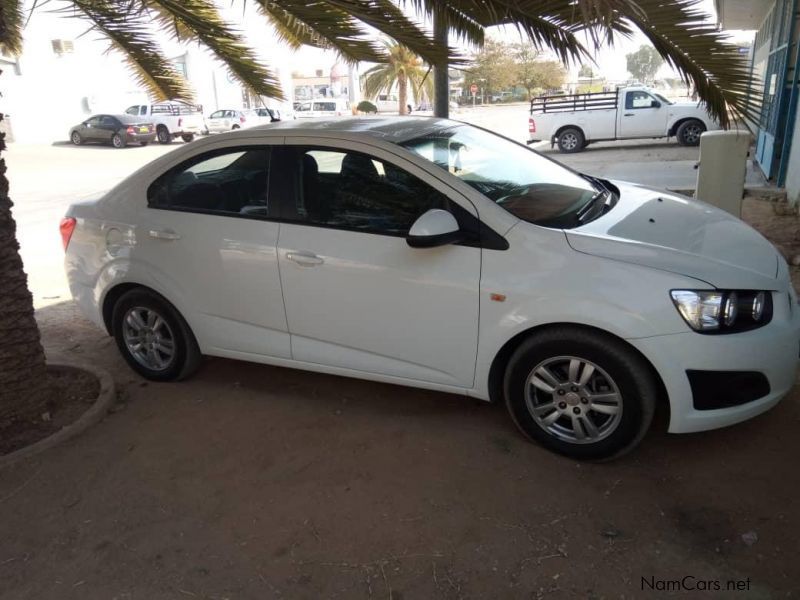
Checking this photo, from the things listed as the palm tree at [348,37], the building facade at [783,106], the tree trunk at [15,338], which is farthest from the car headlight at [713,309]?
the building facade at [783,106]

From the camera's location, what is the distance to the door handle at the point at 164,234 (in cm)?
404

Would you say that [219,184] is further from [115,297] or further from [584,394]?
[584,394]

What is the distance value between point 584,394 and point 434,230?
1.06 meters

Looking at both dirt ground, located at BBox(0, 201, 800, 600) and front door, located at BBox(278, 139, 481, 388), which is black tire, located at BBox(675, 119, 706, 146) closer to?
dirt ground, located at BBox(0, 201, 800, 600)

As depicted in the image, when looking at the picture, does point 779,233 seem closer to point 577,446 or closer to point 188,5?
point 577,446

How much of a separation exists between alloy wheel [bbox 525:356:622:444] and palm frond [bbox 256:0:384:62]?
2986 millimetres

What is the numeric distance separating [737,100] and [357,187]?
2.19 meters

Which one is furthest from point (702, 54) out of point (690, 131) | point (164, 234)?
point (690, 131)

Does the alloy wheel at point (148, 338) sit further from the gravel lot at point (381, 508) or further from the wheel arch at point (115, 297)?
the gravel lot at point (381, 508)

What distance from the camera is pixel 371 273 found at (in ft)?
11.3

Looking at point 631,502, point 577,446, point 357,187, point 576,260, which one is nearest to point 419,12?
point 357,187

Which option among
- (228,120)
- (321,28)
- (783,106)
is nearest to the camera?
(321,28)

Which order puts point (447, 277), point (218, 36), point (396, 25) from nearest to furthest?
point (447, 277)
point (396, 25)
point (218, 36)

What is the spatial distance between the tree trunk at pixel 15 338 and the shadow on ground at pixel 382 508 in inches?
16.1
